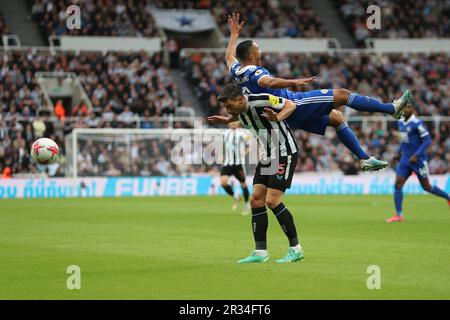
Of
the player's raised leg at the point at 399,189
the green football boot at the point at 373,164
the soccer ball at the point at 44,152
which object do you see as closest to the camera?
the green football boot at the point at 373,164

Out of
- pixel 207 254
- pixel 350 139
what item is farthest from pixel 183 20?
pixel 350 139

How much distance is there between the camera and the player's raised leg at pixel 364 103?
12.2m

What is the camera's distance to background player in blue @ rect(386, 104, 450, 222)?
21172mm

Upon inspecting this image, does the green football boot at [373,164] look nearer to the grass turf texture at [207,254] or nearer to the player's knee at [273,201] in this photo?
the grass turf texture at [207,254]

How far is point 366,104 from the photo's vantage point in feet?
40.5

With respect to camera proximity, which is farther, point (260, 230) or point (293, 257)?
point (260, 230)

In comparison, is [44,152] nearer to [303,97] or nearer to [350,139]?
[303,97]

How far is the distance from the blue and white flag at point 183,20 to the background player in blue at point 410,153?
25.4m

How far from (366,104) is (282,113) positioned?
5.29 ft

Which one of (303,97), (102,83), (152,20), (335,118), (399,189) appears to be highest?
(152,20)

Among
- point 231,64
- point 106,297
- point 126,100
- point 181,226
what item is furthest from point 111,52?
point 106,297

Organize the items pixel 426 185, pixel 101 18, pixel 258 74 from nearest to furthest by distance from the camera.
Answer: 1. pixel 258 74
2. pixel 426 185
3. pixel 101 18

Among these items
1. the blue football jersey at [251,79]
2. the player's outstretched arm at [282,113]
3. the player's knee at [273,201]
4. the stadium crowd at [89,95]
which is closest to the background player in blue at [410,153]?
the blue football jersey at [251,79]
